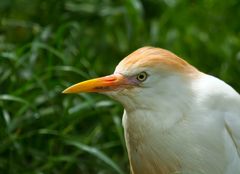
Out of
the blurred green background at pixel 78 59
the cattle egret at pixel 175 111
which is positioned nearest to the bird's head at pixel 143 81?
the cattle egret at pixel 175 111

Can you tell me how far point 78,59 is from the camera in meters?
4.23

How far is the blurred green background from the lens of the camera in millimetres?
3930

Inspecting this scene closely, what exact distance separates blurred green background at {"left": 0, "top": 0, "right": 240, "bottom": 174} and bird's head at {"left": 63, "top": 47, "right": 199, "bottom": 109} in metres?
0.80

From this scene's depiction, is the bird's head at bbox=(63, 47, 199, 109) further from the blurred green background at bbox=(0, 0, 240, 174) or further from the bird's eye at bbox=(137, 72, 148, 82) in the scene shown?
the blurred green background at bbox=(0, 0, 240, 174)

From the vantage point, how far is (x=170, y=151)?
10.2 feet

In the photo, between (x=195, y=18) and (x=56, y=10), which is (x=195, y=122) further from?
(x=195, y=18)

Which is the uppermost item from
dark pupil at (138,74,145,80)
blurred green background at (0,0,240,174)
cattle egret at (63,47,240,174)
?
dark pupil at (138,74,145,80)

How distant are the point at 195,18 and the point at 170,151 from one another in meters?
2.37

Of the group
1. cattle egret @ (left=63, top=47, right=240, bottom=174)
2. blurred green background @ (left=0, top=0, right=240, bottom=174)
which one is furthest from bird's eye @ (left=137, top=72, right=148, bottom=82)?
blurred green background @ (left=0, top=0, right=240, bottom=174)

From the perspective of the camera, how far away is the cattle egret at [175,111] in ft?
9.97

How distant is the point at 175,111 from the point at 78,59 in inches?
50.2

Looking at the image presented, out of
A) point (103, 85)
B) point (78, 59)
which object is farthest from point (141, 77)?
point (78, 59)

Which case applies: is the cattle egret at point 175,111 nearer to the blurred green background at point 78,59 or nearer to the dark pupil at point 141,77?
the dark pupil at point 141,77

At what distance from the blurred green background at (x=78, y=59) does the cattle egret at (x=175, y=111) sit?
2.41 ft
